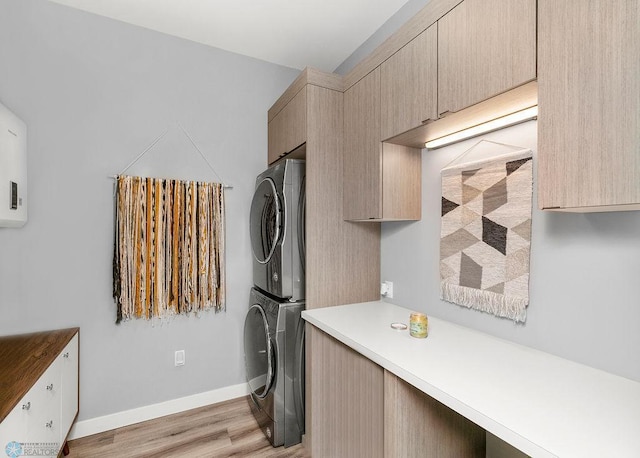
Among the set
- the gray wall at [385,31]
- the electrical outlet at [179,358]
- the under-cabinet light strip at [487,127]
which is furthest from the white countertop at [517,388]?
the gray wall at [385,31]

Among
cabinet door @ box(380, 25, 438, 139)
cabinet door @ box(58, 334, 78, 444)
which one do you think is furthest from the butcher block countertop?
cabinet door @ box(380, 25, 438, 139)

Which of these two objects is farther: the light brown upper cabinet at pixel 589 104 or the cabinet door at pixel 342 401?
the cabinet door at pixel 342 401

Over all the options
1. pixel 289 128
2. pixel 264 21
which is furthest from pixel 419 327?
pixel 264 21

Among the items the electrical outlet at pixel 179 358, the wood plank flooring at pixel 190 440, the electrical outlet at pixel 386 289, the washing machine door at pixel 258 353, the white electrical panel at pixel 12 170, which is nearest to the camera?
the white electrical panel at pixel 12 170

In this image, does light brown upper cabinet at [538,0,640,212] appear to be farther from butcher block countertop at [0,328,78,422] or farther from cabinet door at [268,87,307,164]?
butcher block countertop at [0,328,78,422]

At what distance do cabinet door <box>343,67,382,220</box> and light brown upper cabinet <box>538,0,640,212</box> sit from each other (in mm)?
860

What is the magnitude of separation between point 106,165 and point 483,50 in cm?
232

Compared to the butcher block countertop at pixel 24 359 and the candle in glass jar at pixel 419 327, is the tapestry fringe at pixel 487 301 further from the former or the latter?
the butcher block countertop at pixel 24 359

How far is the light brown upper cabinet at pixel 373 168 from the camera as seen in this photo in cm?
179

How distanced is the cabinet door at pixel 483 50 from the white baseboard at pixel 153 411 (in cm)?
252

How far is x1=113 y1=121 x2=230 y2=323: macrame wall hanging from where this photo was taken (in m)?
2.19

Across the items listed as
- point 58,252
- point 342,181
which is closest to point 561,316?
point 342,181

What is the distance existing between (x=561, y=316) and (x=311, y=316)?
3.88 ft

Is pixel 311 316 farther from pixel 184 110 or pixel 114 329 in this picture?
pixel 184 110
